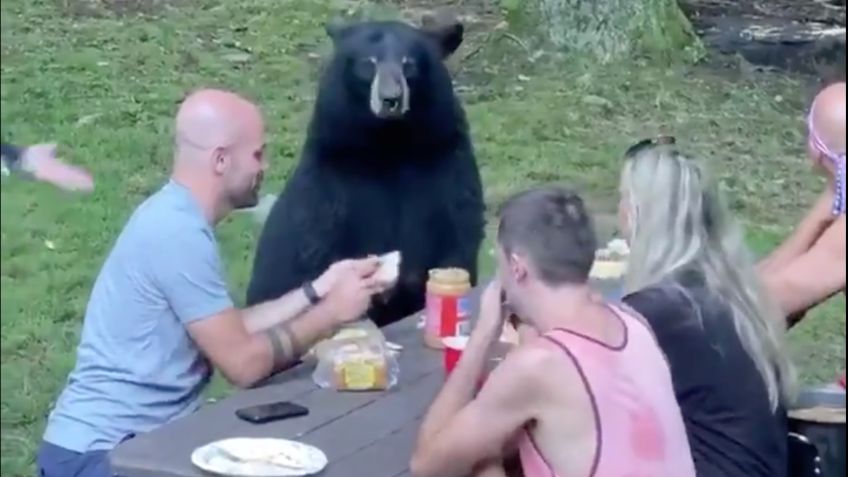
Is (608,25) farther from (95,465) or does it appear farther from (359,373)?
(95,465)

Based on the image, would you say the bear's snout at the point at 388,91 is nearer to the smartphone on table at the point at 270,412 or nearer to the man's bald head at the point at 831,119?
the man's bald head at the point at 831,119

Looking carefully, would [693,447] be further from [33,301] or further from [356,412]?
[33,301]

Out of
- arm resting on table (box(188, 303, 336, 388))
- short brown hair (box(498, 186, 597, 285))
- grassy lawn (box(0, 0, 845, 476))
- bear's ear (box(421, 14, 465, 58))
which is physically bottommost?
grassy lawn (box(0, 0, 845, 476))

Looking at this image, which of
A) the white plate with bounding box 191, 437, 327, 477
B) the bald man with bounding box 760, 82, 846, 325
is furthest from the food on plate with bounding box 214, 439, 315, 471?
the bald man with bounding box 760, 82, 846, 325

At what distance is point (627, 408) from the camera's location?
2916 mm

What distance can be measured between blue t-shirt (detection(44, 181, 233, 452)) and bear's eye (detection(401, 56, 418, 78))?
6.03 ft

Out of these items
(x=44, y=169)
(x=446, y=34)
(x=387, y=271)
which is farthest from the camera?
(x=446, y=34)

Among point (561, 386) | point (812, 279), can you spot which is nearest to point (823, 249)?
point (812, 279)

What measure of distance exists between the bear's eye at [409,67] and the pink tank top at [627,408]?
96.9 inches

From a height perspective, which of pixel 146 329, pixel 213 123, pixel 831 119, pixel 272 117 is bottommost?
pixel 272 117

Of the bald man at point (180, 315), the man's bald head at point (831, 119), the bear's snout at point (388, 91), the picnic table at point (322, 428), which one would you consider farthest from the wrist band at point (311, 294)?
the bear's snout at point (388, 91)

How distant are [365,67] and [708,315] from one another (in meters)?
2.24

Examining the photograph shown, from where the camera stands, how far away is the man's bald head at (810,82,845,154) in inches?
146

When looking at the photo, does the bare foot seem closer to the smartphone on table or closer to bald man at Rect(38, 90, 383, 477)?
bald man at Rect(38, 90, 383, 477)
